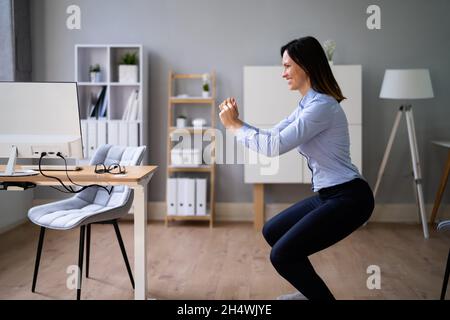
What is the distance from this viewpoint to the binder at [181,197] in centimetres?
525

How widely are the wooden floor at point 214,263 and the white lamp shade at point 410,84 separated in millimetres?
1198

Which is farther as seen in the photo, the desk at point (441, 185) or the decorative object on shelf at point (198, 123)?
the decorative object on shelf at point (198, 123)

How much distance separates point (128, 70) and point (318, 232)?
338 cm

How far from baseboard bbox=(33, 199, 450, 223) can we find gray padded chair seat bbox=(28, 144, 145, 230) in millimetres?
2001

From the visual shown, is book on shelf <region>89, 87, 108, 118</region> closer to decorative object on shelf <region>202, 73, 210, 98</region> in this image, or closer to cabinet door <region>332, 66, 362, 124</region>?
decorative object on shelf <region>202, 73, 210, 98</region>

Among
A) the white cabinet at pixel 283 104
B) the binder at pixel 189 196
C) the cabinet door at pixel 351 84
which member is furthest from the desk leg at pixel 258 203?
the cabinet door at pixel 351 84

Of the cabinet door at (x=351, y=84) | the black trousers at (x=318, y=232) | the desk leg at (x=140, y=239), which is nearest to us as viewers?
the black trousers at (x=318, y=232)

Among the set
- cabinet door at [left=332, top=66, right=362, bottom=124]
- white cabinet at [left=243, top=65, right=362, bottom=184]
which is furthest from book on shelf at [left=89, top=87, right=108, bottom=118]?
cabinet door at [left=332, top=66, right=362, bottom=124]

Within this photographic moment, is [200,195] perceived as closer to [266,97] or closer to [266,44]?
[266,97]

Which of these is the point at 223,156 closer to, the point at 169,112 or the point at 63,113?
the point at 169,112

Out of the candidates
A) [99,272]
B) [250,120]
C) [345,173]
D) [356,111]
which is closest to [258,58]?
[250,120]

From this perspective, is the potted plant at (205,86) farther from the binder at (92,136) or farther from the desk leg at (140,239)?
the desk leg at (140,239)

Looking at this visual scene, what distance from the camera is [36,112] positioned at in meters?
2.88

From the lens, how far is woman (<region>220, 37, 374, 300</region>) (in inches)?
95.0
